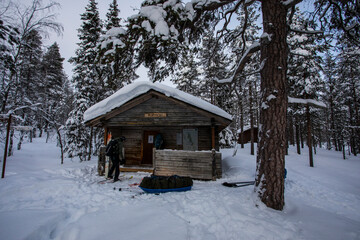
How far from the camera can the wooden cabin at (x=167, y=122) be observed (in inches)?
328

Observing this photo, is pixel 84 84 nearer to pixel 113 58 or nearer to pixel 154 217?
pixel 113 58

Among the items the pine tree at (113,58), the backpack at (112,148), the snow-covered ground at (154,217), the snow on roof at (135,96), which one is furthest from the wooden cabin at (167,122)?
the pine tree at (113,58)

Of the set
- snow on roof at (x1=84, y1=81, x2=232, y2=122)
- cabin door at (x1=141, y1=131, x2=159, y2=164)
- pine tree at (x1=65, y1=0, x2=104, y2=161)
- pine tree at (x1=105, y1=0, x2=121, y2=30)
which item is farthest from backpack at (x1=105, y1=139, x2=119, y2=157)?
pine tree at (x1=105, y1=0, x2=121, y2=30)

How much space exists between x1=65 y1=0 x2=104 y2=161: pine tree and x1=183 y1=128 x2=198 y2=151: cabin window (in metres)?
9.29

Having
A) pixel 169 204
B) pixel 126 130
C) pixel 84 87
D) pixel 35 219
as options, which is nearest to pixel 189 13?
pixel 169 204

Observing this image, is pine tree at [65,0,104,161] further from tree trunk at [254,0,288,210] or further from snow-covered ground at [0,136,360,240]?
tree trunk at [254,0,288,210]

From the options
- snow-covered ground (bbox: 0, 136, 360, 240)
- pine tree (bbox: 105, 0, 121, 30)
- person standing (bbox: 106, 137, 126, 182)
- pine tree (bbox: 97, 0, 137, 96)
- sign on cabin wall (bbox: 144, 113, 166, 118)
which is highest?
pine tree (bbox: 105, 0, 121, 30)

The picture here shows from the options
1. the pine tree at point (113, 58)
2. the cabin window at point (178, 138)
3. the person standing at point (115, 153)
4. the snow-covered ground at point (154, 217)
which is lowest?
the snow-covered ground at point (154, 217)

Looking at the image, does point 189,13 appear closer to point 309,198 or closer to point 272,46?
point 272,46

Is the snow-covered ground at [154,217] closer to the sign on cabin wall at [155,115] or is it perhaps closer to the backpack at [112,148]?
the backpack at [112,148]

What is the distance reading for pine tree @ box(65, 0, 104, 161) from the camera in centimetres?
1460

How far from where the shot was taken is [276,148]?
13.1 feet

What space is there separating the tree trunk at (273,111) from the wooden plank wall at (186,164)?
156 inches

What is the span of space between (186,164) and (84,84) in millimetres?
12941
